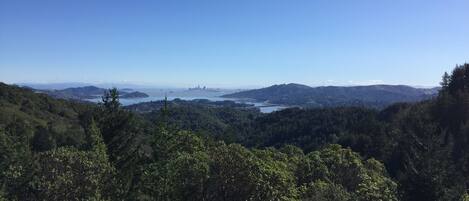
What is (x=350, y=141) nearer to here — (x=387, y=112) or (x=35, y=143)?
(x=387, y=112)

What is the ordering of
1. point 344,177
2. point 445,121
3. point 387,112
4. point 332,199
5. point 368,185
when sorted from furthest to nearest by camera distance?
point 387,112 < point 445,121 < point 344,177 < point 368,185 < point 332,199

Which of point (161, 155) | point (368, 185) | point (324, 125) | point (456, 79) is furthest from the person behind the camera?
point (324, 125)

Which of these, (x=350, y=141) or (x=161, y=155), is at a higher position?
(x=161, y=155)

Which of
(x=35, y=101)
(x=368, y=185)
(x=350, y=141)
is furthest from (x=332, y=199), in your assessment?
(x=35, y=101)

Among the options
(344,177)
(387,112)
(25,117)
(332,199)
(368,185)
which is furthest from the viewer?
(387,112)

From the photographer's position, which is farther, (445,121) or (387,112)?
(387,112)

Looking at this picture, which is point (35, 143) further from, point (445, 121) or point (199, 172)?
point (199, 172)

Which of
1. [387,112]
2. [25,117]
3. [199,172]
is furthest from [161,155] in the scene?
[387,112]

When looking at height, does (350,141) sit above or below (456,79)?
below

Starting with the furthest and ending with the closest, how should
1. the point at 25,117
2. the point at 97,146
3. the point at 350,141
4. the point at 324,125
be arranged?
the point at 324,125
the point at 25,117
the point at 350,141
the point at 97,146
